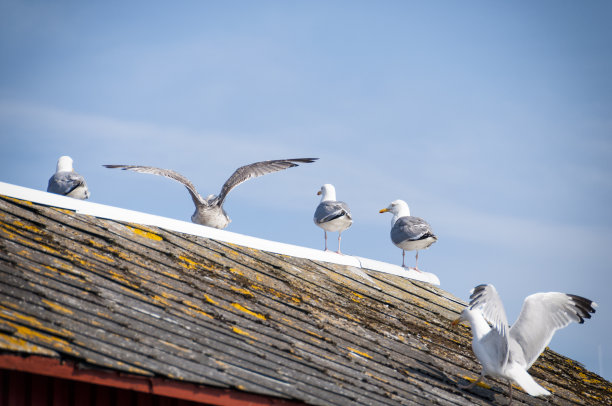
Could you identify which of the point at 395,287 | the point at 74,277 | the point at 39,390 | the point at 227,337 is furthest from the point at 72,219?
the point at 395,287

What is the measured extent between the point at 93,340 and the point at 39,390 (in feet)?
1.19

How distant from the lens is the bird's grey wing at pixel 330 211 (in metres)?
11.0

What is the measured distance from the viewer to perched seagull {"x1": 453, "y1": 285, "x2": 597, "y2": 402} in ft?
19.7

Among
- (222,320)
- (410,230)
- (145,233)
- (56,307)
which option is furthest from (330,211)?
(56,307)

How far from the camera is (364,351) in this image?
18.3ft

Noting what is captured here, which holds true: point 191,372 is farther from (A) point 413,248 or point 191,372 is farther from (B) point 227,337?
(A) point 413,248

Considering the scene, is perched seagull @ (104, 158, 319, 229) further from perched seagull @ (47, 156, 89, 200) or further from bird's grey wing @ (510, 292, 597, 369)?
bird's grey wing @ (510, 292, 597, 369)

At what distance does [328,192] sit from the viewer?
1264 cm

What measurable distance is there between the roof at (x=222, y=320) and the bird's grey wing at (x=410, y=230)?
2801mm

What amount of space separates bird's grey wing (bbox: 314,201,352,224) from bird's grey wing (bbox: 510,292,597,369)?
4.85 m

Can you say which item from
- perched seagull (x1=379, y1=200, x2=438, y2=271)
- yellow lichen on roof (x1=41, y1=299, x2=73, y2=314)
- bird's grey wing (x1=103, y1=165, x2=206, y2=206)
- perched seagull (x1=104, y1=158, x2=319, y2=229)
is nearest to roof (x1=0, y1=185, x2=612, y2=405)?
yellow lichen on roof (x1=41, y1=299, x2=73, y2=314)

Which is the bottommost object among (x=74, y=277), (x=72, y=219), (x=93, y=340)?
(x=93, y=340)

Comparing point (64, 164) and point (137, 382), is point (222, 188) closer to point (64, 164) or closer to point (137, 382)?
point (64, 164)

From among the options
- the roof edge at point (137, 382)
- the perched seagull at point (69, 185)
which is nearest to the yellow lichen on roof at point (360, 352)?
the roof edge at point (137, 382)
